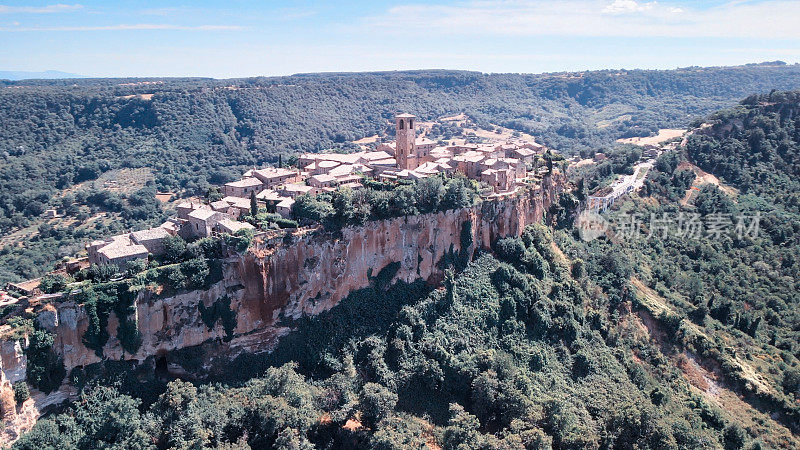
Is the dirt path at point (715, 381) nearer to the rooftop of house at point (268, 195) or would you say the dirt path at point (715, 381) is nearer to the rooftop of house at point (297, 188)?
the rooftop of house at point (297, 188)

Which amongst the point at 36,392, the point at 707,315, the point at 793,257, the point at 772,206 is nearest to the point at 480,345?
the point at 707,315

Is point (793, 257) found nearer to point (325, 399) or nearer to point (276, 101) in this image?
point (325, 399)

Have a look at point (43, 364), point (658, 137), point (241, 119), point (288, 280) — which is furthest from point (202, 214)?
point (658, 137)

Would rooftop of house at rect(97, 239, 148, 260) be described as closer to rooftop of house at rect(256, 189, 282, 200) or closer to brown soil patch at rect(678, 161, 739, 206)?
rooftop of house at rect(256, 189, 282, 200)

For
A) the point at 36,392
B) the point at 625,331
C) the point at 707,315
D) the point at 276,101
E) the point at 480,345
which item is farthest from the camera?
the point at 276,101

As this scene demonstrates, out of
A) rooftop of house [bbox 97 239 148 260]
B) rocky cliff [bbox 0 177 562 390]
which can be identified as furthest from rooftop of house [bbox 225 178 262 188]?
rooftop of house [bbox 97 239 148 260]

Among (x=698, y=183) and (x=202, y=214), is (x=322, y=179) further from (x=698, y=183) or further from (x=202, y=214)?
(x=698, y=183)
